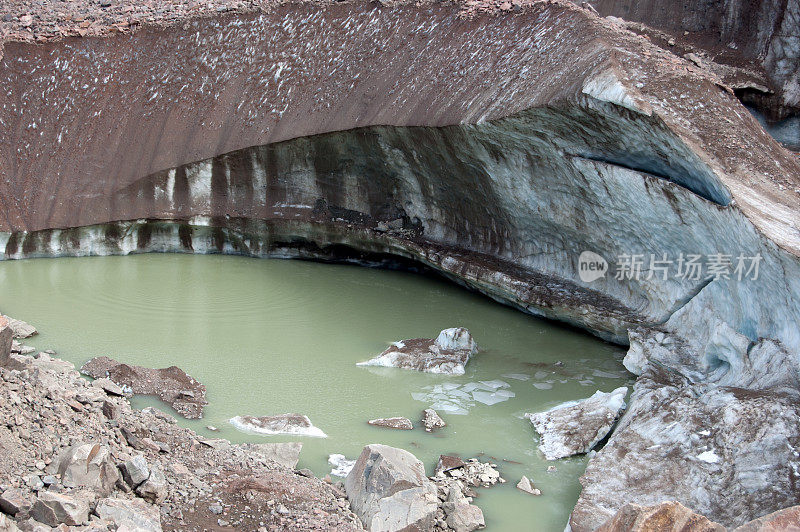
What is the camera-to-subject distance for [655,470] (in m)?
6.25

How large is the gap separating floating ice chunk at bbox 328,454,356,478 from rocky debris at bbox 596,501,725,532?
249cm

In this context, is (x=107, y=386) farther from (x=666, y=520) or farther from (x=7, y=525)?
(x=666, y=520)

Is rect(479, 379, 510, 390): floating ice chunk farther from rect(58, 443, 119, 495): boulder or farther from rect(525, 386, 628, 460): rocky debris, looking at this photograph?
rect(58, 443, 119, 495): boulder

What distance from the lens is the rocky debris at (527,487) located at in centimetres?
637

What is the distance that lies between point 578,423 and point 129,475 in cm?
391

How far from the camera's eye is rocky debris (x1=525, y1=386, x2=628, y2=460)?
23.0 feet

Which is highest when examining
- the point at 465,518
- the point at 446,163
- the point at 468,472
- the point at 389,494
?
the point at 446,163

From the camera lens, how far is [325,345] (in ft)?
30.3

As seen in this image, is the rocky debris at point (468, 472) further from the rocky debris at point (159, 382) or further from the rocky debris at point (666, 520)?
the rocky debris at point (159, 382)

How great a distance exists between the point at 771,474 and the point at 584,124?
4.20 metres

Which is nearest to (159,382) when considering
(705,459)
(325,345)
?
(325,345)

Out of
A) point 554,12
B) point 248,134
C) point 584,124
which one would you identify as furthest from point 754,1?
point 248,134

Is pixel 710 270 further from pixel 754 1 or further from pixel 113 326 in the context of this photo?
pixel 754 1

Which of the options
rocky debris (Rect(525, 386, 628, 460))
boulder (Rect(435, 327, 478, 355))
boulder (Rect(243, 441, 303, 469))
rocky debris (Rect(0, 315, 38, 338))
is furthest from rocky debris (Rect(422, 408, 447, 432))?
rocky debris (Rect(0, 315, 38, 338))
